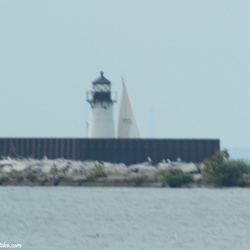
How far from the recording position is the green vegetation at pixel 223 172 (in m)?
49.4

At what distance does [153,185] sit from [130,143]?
19.9 ft

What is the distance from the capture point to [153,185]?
50.6 meters

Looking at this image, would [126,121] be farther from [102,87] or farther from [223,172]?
[223,172]

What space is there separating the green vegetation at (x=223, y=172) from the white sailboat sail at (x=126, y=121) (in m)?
11.1

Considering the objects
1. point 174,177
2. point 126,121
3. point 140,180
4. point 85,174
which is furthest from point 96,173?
point 126,121

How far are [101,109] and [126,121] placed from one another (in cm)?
322

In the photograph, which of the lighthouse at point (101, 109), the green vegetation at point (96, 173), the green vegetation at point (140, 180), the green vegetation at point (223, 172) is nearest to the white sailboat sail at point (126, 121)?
the lighthouse at point (101, 109)

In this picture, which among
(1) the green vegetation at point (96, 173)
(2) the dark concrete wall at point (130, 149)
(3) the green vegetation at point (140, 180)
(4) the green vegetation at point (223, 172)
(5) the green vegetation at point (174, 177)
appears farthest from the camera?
(2) the dark concrete wall at point (130, 149)

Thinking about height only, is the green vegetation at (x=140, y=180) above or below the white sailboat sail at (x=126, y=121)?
below

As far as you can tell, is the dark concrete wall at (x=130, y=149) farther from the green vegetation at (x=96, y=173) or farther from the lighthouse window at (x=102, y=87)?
the green vegetation at (x=96, y=173)

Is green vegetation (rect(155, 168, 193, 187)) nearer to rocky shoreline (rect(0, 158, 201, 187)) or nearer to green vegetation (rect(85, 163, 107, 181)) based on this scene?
rocky shoreline (rect(0, 158, 201, 187))
